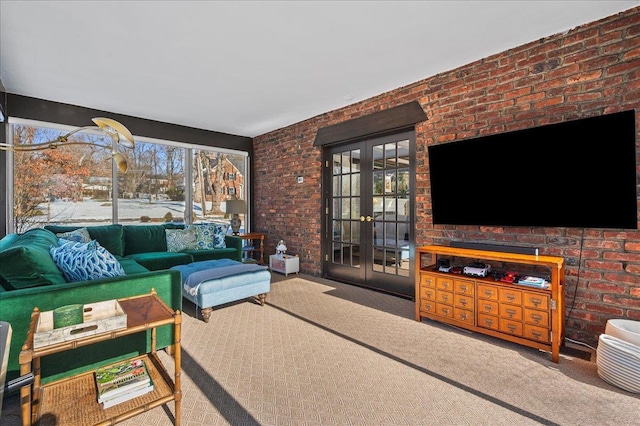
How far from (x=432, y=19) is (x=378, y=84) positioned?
4.18ft

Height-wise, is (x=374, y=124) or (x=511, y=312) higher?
(x=374, y=124)

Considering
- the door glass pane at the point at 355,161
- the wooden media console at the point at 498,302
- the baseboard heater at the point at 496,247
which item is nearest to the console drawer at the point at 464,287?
the wooden media console at the point at 498,302

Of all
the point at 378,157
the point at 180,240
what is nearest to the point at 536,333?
the point at 378,157

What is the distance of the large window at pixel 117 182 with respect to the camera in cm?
417

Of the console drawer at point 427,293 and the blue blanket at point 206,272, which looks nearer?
the console drawer at point 427,293

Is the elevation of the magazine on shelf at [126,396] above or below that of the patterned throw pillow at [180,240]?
below

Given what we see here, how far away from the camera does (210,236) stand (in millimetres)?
4938

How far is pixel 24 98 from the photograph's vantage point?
4047 millimetres

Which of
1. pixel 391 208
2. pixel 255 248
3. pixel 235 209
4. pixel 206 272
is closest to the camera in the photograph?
pixel 206 272

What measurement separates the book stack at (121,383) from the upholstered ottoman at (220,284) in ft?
4.06

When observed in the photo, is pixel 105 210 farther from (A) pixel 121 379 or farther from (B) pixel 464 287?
(B) pixel 464 287

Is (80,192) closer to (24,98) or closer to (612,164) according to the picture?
(24,98)

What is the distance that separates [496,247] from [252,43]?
9.48 feet

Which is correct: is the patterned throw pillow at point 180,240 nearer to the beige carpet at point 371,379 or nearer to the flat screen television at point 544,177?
the beige carpet at point 371,379
